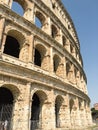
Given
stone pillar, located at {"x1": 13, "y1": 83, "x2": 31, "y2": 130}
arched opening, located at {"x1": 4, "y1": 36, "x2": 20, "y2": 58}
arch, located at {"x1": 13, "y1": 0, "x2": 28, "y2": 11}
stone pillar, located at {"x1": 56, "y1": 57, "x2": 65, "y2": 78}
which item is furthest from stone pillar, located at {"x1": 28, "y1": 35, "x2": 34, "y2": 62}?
stone pillar, located at {"x1": 56, "y1": 57, "x2": 65, "y2": 78}

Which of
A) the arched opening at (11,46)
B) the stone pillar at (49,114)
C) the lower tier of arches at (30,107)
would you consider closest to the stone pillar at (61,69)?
the lower tier of arches at (30,107)

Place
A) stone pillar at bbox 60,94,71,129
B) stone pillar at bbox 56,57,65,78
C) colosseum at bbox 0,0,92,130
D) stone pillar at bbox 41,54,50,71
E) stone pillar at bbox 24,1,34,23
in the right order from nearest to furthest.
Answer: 1. colosseum at bbox 0,0,92,130
2. stone pillar at bbox 60,94,71,129
3. stone pillar at bbox 41,54,50,71
4. stone pillar at bbox 24,1,34,23
5. stone pillar at bbox 56,57,65,78

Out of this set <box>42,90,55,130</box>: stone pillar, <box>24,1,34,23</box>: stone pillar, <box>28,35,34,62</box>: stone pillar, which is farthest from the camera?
<box>24,1,34,23</box>: stone pillar

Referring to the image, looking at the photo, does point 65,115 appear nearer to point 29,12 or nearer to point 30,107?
point 30,107

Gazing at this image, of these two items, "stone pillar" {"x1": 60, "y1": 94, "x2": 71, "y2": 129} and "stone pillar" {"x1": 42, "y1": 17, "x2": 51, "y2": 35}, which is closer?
"stone pillar" {"x1": 60, "y1": 94, "x2": 71, "y2": 129}

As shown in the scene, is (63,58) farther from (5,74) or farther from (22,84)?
(5,74)

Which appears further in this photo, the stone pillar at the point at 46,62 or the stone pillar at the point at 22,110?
the stone pillar at the point at 46,62

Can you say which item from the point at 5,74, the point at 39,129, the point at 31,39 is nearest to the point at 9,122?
the point at 39,129

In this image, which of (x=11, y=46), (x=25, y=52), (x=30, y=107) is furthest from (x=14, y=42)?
(x=30, y=107)

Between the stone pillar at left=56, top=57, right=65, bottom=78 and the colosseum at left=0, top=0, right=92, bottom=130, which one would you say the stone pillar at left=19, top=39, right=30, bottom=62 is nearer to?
the colosseum at left=0, top=0, right=92, bottom=130

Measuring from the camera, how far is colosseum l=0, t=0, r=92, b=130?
930 centimetres

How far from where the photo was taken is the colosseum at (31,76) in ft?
30.5

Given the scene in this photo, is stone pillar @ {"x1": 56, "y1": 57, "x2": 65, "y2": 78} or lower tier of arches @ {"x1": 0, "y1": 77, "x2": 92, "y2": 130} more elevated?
stone pillar @ {"x1": 56, "y1": 57, "x2": 65, "y2": 78}

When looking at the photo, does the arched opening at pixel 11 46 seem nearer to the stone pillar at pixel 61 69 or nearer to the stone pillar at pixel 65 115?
the stone pillar at pixel 61 69
